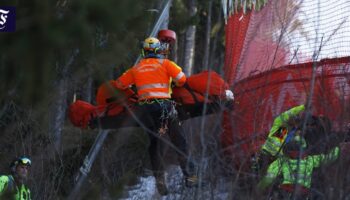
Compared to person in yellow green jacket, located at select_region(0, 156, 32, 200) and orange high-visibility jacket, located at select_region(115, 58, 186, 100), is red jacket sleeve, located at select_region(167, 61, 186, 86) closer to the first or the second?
orange high-visibility jacket, located at select_region(115, 58, 186, 100)

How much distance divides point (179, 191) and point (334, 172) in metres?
2.01

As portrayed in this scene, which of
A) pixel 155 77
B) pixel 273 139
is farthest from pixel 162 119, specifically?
pixel 273 139

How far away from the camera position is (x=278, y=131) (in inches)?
266

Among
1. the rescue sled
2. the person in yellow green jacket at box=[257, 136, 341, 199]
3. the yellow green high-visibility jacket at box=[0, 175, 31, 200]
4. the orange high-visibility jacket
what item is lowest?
the yellow green high-visibility jacket at box=[0, 175, 31, 200]

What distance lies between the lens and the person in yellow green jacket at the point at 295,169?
4.49m

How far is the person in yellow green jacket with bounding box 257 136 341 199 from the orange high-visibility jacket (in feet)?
8.45

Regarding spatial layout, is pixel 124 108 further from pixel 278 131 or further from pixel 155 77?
pixel 278 131

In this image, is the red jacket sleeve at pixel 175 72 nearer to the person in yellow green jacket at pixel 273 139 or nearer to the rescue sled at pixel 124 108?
the rescue sled at pixel 124 108

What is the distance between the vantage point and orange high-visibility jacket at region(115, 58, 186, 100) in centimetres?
824

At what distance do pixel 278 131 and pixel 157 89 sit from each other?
6.24 ft

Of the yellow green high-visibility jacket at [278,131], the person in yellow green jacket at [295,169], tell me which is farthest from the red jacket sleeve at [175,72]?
the person in yellow green jacket at [295,169]

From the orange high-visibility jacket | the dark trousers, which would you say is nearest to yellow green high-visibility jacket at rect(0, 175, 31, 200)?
the dark trousers

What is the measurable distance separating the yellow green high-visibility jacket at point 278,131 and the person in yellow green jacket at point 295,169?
0.12m

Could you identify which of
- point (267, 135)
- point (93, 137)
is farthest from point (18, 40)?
point (93, 137)
